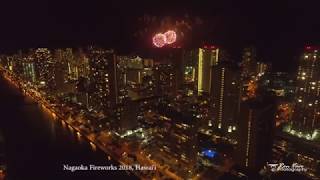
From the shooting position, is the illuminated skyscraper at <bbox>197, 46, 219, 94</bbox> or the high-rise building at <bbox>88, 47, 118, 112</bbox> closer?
the high-rise building at <bbox>88, 47, 118, 112</bbox>

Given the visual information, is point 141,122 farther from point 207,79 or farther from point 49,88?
point 49,88

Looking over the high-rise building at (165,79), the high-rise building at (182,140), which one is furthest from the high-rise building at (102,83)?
the high-rise building at (182,140)

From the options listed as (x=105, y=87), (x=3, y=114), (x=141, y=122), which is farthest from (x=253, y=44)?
(x=3, y=114)

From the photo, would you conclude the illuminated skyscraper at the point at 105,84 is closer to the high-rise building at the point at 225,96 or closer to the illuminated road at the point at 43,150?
the illuminated road at the point at 43,150

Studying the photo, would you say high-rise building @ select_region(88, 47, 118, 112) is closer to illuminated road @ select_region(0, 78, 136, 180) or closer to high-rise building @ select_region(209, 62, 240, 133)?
illuminated road @ select_region(0, 78, 136, 180)

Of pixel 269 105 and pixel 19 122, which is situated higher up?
pixel 269 105

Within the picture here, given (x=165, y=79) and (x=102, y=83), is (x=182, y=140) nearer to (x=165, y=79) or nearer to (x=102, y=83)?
(x=102, y=83)
